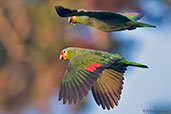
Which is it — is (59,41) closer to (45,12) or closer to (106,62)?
(45,12)

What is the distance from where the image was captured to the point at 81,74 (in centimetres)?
586

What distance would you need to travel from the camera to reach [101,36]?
48.7 feet

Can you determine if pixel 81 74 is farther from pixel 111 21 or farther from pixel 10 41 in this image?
pixel 10 41

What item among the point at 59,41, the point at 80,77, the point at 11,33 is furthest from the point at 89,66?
the point at 11,33

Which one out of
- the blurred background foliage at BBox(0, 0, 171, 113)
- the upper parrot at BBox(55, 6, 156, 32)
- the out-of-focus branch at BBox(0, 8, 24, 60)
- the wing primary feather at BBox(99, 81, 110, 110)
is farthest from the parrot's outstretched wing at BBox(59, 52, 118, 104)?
the out-of-focus branch at BBox(0, 8, 24, 60)

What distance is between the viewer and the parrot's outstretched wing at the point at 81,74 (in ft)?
18.5

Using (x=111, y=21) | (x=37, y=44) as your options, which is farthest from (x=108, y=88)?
(x=37, y=44)

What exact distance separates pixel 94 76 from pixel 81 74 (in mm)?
180

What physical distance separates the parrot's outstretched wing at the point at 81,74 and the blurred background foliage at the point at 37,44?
25.1 ft

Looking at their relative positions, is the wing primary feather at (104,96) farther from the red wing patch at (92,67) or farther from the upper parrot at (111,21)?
the upper parrot at (111,21)

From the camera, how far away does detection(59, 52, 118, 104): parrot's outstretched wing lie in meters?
5.64

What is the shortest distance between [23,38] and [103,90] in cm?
904

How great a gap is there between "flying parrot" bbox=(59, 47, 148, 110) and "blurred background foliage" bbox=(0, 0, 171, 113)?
738cm

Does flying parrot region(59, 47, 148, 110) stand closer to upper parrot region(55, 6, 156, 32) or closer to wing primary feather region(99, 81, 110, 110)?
wing primary feather region(99, 81, 110, 110)
